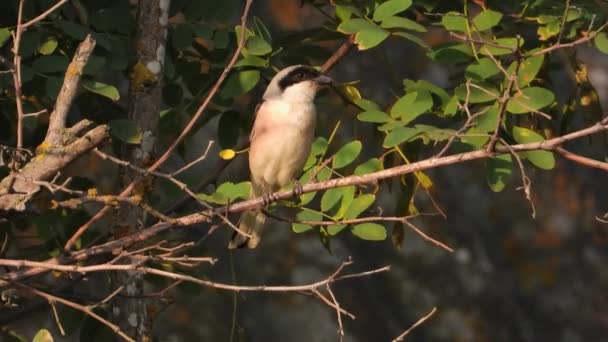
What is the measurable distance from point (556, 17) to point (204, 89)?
128 centimetres

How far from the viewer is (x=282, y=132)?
5117 millimetres

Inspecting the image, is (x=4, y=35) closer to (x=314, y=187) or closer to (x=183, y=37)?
(x=183, y=37)

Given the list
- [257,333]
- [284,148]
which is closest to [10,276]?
[284,148]

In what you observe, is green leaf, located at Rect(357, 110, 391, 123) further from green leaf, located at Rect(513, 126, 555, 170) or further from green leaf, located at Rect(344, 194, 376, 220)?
green leaf, located at Rect(513, 126, 555, 170)

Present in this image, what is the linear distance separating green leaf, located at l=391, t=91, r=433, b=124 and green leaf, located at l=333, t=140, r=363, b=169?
162 mm

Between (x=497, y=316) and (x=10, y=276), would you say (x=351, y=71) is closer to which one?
(x=497, y=316)

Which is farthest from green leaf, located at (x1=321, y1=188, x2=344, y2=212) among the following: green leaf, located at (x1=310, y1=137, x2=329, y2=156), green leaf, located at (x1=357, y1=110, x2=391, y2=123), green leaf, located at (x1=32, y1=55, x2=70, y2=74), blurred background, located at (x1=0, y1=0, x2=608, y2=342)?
blurred background, located at (x1=0, y1=0, x2=608, y2=342)

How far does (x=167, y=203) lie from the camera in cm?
488

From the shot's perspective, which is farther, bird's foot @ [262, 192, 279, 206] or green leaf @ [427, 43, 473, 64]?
green leaf @ [427, 43, 473, 64]

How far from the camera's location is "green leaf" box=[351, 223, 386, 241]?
174 inches

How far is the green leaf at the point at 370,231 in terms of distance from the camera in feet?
14.5

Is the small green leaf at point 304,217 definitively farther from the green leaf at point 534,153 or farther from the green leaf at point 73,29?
the green leaf at point 73,29

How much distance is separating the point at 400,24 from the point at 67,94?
1148mm

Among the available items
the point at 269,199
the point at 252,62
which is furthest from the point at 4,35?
the point at 269,199
